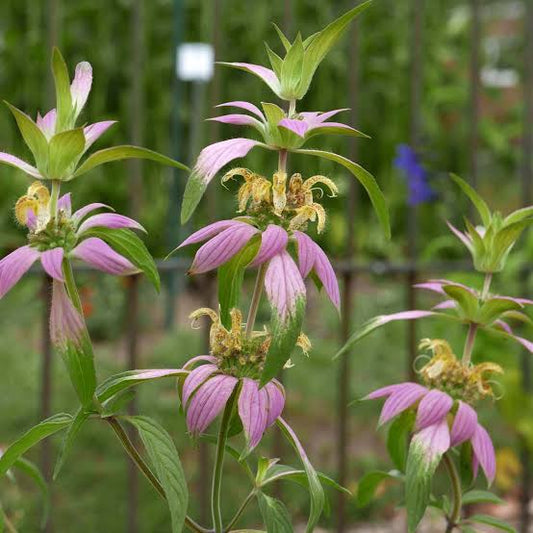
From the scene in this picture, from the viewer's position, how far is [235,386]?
1.74 ft

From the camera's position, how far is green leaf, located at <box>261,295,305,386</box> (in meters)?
0.46

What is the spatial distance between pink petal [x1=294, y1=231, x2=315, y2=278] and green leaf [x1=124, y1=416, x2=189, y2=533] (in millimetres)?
111

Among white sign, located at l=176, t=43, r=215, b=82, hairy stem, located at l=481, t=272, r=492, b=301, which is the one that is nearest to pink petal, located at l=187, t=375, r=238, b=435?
hairy stem, located at l=481, t=272, r=492, b=301

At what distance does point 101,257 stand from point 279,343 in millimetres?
101

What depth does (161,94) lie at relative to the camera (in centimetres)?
494

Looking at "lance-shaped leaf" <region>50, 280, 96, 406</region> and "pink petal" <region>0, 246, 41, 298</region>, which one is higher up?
"pink petal" <region>0, 246, 41, 298</region>

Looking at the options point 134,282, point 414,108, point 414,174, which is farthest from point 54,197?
point 414,174

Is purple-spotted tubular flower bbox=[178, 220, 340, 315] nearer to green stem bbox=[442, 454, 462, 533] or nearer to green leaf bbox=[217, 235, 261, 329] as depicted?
green leaf bbox=[217, 235, 261, 329]

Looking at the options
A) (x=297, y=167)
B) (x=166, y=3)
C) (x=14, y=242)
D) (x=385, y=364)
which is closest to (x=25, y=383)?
(x=14, y=242)

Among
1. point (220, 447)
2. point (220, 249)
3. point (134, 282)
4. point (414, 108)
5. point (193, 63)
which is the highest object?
point (193, 63)

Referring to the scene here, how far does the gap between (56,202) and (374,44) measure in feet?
15.0

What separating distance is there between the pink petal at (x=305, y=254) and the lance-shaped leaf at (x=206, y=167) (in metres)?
0.05

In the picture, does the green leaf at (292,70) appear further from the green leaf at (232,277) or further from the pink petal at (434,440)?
the pink petal at (434,440)

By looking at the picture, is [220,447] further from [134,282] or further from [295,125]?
[134,282]
